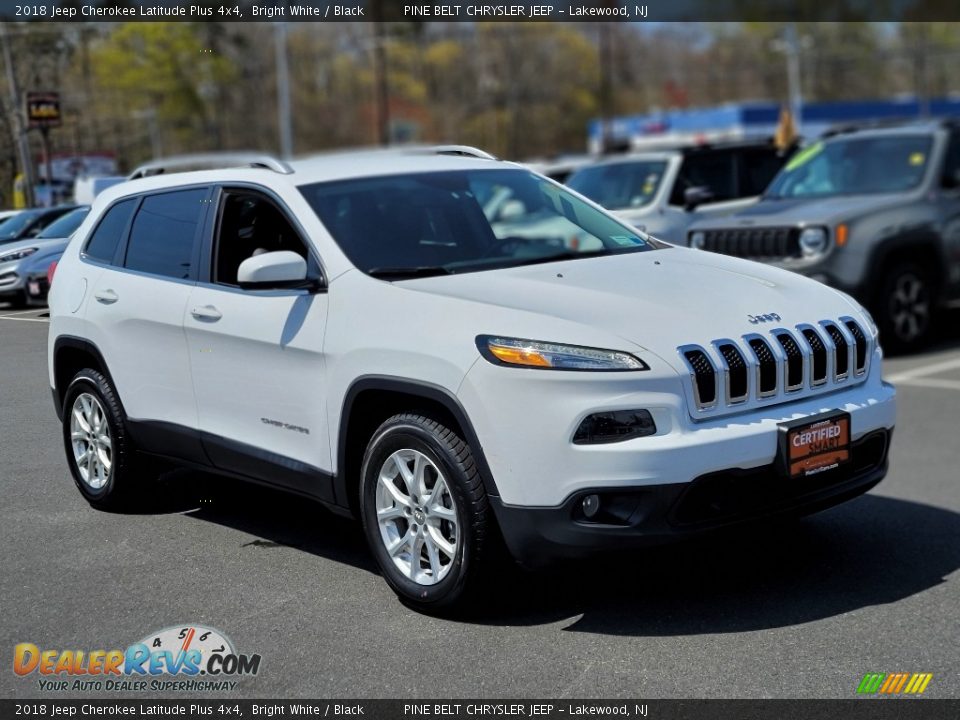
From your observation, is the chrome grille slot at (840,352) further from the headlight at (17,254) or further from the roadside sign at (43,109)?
the roadside sign at (43,109)

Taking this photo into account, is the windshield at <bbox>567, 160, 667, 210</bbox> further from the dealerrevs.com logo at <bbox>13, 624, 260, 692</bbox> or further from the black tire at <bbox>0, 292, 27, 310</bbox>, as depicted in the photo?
the dealerrevs.com logo at <bbox>13, 624, 260, 692</bbox>

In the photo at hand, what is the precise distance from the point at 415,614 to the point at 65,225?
7.32ft

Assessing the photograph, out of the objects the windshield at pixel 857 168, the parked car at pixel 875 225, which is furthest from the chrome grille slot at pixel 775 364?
the windshield at pixel 857 168

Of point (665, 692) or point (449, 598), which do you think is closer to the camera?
point (665, 692)

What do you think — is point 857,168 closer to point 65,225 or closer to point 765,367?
point 765,367

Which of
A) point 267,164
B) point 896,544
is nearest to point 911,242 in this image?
point 896,544

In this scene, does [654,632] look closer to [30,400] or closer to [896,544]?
[896,544]

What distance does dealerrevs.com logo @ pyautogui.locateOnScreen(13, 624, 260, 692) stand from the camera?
3.93 metres

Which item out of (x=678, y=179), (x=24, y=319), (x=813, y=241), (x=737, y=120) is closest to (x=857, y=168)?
(x=813, y=241)

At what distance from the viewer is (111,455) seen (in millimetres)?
5211

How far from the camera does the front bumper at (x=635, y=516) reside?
4.19 metres

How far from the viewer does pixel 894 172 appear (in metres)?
12.2

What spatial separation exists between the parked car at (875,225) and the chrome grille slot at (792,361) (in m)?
6.86
